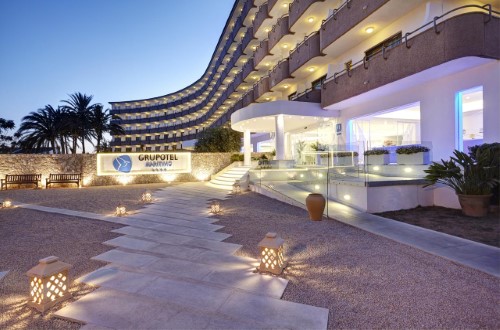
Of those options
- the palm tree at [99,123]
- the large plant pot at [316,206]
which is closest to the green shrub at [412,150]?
the large plant pot at [316,206]

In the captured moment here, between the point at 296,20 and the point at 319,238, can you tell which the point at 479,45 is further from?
the point at 296,20

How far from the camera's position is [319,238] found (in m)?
6.44

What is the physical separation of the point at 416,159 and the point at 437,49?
436 centimetres

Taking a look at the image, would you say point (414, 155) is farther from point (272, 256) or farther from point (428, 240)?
point (272, 256)

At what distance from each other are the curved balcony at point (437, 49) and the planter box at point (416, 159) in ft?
11.1

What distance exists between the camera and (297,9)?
19016mm

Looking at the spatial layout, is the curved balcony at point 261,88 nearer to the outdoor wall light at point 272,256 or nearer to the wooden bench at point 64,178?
the wooden bench at point 64,178

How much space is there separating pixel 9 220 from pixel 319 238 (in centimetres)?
958

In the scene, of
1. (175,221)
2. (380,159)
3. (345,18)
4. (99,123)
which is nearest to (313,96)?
(345,18)

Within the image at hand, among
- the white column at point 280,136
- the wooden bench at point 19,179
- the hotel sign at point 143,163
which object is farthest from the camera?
the hotel sign at point 143,163

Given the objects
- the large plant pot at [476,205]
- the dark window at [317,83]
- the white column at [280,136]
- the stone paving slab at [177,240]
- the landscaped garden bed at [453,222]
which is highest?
the dark window at [317,83]

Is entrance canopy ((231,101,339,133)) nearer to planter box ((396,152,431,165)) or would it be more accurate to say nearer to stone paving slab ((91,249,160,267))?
planter box ((396,152,431,165))

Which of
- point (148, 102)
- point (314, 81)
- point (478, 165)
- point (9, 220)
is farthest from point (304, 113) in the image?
point (148, 102)

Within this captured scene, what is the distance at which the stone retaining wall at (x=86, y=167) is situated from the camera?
57.6 feet
